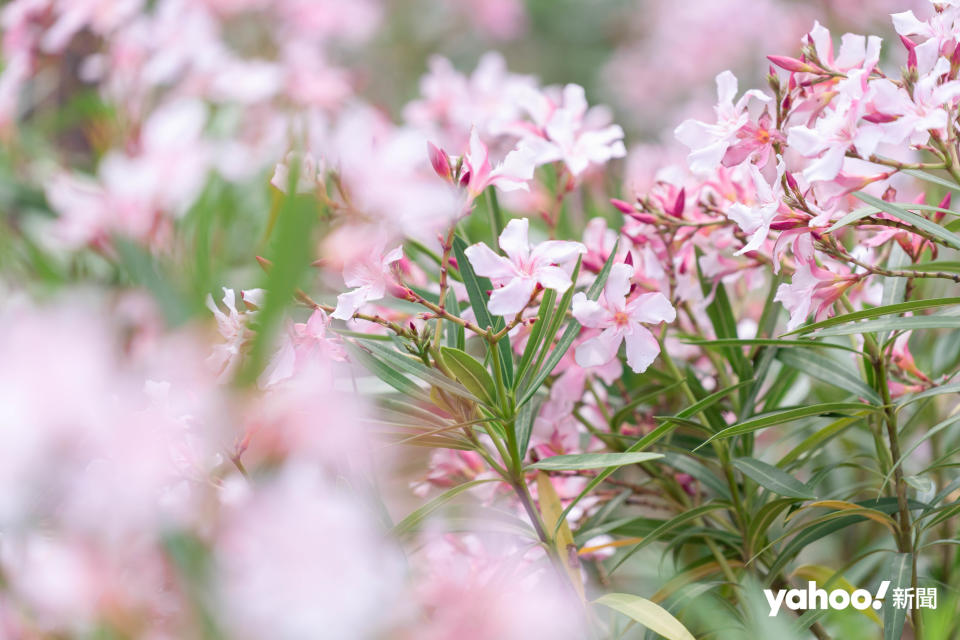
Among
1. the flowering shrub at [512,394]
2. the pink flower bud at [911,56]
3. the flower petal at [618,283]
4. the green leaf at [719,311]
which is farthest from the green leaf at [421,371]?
the pink flower bud at [911,56]

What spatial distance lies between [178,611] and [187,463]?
0.10 m

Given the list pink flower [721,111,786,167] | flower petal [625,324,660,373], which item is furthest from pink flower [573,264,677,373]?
pink flower [721,111,786,167]

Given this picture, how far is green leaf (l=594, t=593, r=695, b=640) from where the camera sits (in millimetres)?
456

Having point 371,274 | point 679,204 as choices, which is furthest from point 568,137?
point 371,274

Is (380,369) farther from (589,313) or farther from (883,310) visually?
(883,310)

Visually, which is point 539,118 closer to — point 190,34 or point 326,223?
point 326,223

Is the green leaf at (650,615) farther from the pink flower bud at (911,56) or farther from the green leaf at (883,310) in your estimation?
the pink flower bud at (911,56)

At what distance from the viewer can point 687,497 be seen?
609 millimetres

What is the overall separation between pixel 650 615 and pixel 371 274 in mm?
253

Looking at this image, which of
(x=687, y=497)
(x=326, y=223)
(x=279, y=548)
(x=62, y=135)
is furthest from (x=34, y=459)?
(x=62, y=135)

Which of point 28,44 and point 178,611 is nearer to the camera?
point 178,611

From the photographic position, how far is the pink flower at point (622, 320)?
50 centimetres

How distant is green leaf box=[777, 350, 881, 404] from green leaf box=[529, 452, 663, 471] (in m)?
0.14

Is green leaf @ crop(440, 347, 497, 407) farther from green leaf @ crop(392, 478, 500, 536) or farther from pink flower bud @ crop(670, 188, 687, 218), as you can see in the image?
pink flower bud @ crop(670, 188, 687, 218)
